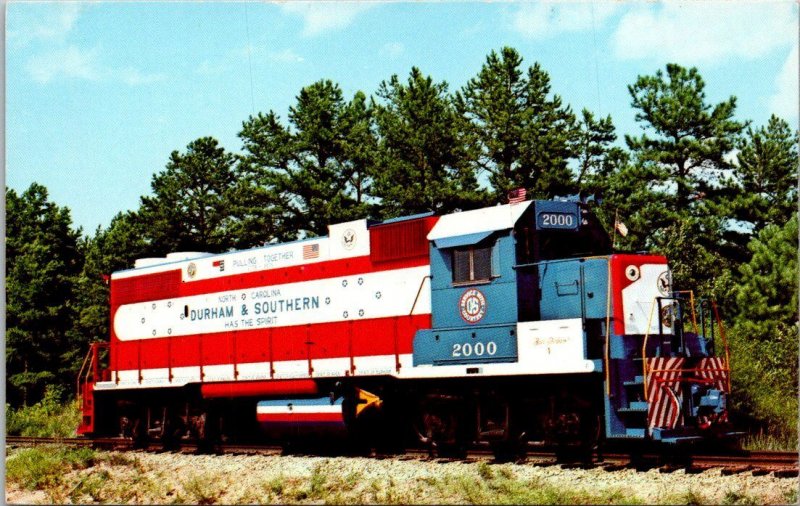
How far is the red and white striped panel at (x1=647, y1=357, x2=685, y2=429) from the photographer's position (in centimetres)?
1230

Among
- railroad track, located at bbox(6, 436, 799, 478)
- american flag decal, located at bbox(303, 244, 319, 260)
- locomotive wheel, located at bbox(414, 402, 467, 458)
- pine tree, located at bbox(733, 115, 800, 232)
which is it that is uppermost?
pine tree, located at bbox(733, 115, 800, 232)

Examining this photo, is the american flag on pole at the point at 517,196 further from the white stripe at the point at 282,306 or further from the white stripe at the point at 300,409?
the white stripe at the point at 300,409

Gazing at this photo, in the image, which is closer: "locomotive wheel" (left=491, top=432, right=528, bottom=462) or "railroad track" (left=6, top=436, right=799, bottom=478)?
"railroad track" (left=6, top=436, right=799, bottom=478)

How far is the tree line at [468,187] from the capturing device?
2797 centimetres

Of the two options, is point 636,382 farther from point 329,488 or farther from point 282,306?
point 282,306

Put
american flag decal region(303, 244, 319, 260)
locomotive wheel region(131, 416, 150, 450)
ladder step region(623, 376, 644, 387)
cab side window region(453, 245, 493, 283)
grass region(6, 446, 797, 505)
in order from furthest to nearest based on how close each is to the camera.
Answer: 1. locomotive wheel region(131, 416, 150, 450)
2. american flag decal region(303, 244, 319, 260)
3. cab side window region(453, 245, 493, 283)
4. ladder step region(623, 376, 644, 387)
5. grass region(6, 446, 797, 505)

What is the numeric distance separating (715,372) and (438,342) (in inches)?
159

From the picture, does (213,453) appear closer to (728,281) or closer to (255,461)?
(255,461)

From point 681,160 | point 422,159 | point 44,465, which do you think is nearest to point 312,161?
point 422,159

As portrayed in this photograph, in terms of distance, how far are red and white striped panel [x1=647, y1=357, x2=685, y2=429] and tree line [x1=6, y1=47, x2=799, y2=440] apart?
12084mm

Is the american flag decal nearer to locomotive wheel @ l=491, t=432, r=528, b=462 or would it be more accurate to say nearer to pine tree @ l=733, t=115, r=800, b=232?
locomotive wheel @ l=491, t=432, r=528, b=462

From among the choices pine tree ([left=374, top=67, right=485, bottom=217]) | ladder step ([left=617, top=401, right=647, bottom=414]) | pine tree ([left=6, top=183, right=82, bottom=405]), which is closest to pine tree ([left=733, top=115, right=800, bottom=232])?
pine tree ([left=374, top=67, right=485, bottom=217])

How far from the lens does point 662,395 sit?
491 inches

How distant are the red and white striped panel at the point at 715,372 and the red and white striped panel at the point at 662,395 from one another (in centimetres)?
74
